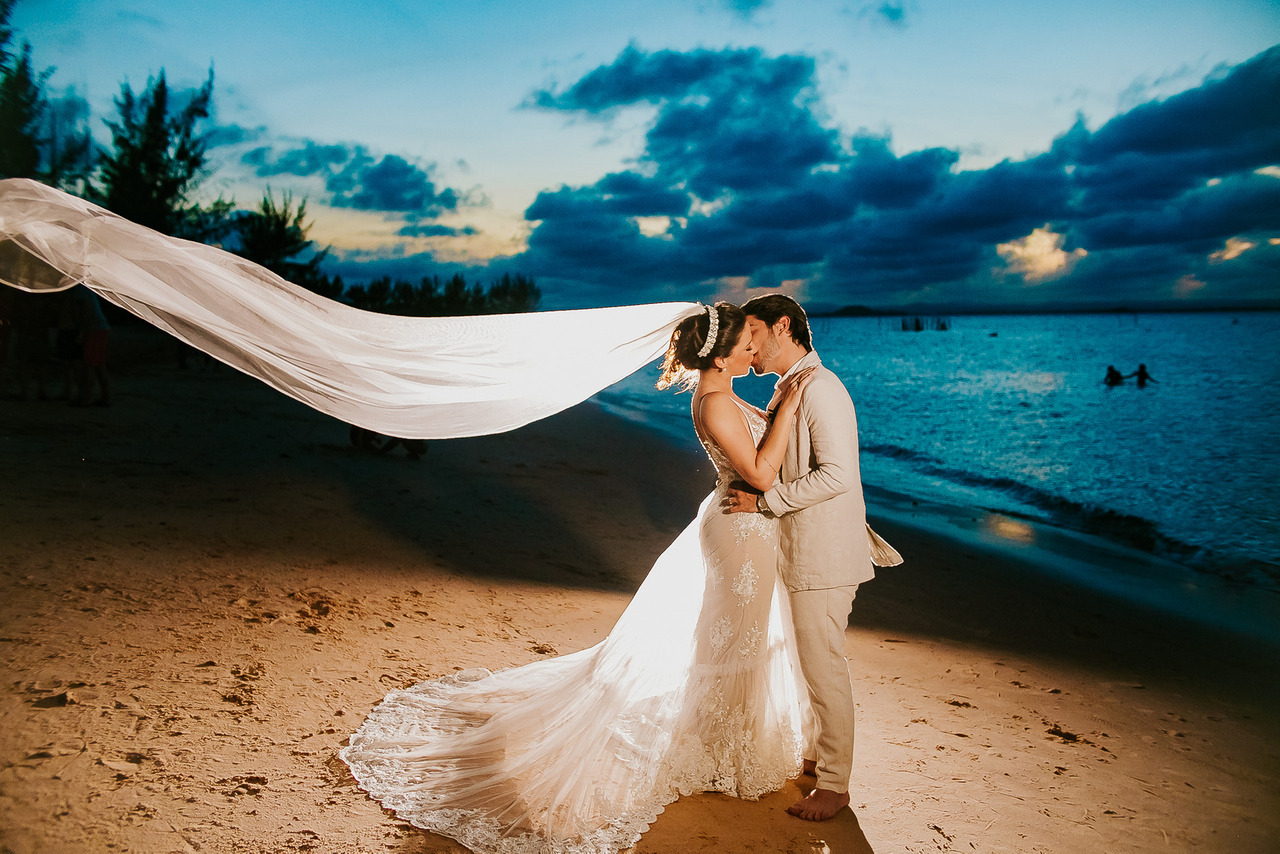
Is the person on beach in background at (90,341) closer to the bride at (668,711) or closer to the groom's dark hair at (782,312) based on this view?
the bride at (668,711)

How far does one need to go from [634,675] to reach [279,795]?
156cm

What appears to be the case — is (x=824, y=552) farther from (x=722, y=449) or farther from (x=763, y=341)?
(x=763, y=341)

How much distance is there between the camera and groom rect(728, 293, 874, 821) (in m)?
2.96

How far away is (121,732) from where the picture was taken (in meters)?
3.16

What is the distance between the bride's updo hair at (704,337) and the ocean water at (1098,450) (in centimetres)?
913

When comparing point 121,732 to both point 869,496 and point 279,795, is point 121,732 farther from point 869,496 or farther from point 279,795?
point 869,496

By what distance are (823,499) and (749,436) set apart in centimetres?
43

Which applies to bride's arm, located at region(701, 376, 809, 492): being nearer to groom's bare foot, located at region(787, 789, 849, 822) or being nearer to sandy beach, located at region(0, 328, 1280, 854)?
groom's bare foot, located at region(787, 789, 849, 822)

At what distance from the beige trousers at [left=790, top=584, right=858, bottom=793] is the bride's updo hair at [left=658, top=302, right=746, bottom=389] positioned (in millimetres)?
1124

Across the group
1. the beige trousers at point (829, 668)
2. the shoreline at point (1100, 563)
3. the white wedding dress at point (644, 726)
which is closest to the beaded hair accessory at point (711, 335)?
the white wedding dress at point (644, 726)

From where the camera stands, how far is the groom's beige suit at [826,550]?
296 centimetres

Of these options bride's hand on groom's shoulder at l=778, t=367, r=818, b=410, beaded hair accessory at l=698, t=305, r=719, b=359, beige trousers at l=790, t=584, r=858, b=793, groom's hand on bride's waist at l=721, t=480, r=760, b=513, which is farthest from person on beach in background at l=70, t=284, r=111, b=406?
beige trousers at l=790, t=584, r=858, b=793

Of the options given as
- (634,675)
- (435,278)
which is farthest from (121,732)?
(435,278)

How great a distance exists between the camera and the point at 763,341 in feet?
10.6
